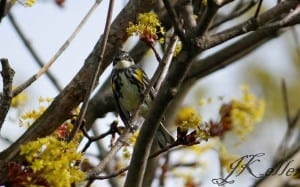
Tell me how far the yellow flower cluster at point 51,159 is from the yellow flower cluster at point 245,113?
2.50 meters

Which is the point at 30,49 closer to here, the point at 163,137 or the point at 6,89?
the point at 163,137

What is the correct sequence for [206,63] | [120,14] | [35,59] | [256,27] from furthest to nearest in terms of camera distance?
1. [35,59]
2. [206,63]
3. [120,14]
4. [256,27]

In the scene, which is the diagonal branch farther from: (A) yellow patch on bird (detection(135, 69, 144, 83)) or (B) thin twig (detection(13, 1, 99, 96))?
(A) yellow patch on bird (detection(135, 69, 144, 83))

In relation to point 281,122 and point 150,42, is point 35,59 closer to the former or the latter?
point 150,42

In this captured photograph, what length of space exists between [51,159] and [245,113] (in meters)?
2.85

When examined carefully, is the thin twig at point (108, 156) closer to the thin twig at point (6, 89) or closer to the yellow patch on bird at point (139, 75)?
the thin twig at point (6, 89)

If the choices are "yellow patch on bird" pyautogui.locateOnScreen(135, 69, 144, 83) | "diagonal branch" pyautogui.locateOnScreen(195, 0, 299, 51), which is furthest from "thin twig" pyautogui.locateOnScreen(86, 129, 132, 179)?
"yellow patch on bird" pyautogui.locateOnScreen(135, 69, 144, 83)

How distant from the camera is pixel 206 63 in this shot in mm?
4395

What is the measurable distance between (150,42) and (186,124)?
410 millimetres

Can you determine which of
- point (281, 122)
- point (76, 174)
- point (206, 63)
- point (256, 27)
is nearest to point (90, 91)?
point (76, 174)

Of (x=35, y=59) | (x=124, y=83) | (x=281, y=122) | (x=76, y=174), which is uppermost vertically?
(x=76, y=174)

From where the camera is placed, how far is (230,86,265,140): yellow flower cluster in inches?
184

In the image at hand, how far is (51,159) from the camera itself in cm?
216

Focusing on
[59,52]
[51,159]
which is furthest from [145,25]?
[51,159]
